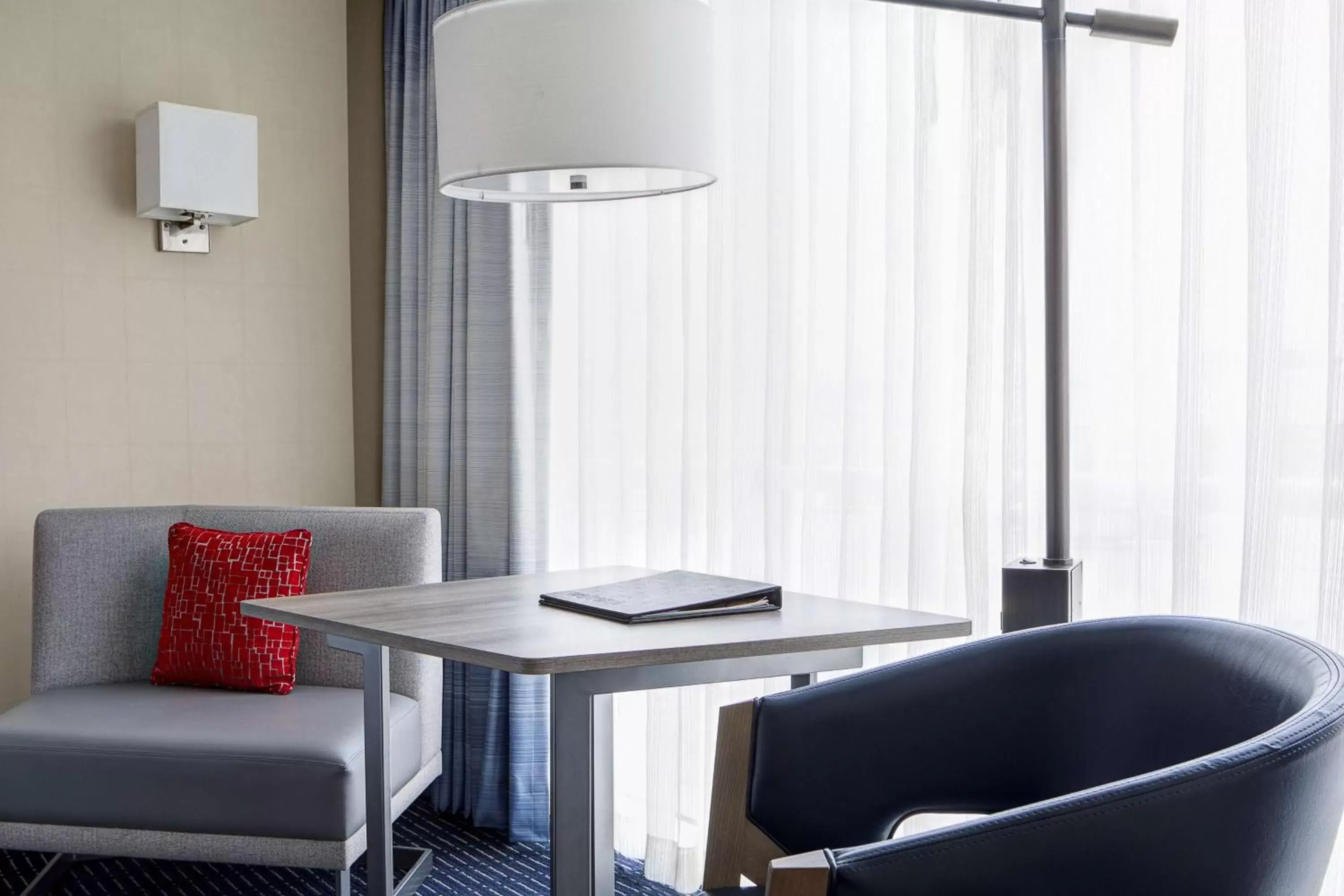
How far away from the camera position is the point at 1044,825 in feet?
3.47

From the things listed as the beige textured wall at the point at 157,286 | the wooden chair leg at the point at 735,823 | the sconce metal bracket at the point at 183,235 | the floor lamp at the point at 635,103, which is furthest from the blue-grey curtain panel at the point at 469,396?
the wooden chair leg at the point at 735,823

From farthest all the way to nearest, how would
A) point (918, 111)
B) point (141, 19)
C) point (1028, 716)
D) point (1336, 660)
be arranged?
point (141, 19)
point (918, 111)
point (1028, 716)
point (1336, 660)

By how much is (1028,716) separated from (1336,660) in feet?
A: 1.46

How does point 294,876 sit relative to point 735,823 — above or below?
below

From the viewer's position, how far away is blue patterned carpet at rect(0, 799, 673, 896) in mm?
2719

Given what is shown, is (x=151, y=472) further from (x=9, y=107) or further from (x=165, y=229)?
(x=9, y=107)

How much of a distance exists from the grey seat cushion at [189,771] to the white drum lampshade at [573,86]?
1170 millimetres

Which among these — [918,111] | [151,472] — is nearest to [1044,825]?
[918,111]

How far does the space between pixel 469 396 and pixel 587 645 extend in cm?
170

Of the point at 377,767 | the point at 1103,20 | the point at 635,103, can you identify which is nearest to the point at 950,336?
the point at 1103,20

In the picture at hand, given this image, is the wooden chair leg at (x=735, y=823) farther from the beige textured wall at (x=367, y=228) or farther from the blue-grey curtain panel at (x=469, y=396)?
the beige textured wall at (x=367, y=228)

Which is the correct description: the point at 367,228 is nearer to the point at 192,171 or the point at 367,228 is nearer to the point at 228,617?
the point at 192,171

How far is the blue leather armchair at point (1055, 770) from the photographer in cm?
104

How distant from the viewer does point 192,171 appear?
3084mm
